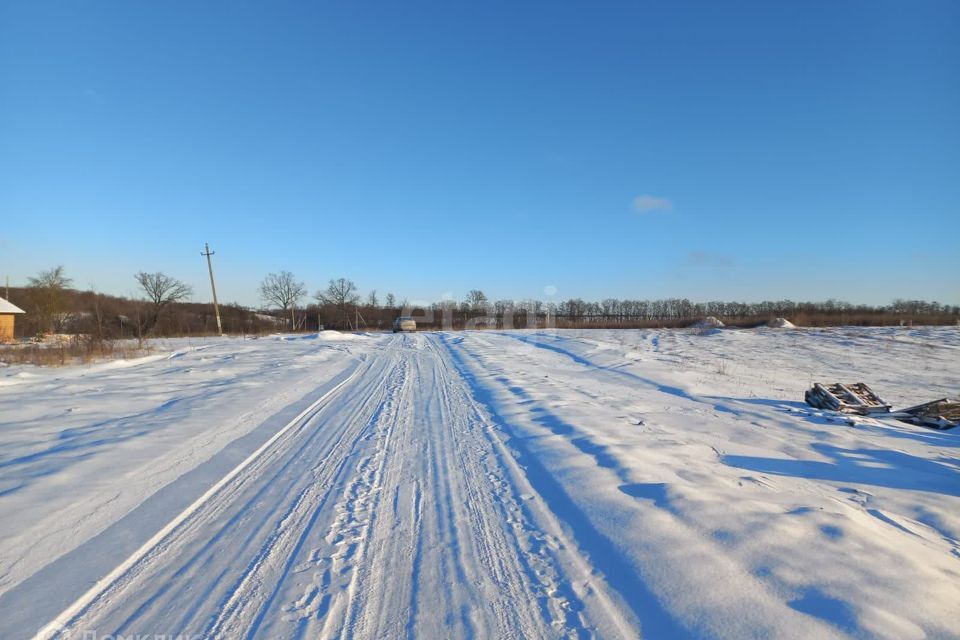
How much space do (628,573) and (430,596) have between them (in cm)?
137

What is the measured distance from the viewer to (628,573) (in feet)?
10.1

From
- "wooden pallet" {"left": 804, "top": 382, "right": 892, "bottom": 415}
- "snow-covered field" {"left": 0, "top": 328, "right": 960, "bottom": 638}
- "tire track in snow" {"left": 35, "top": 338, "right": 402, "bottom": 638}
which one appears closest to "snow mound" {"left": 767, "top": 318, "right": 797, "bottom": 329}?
"wooden pallet" {"left": 804, "top": 382, "right": 892, "bottom": 415}

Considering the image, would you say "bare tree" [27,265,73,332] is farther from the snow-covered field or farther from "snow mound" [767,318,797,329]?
"snow mound" [767,318,797,329]

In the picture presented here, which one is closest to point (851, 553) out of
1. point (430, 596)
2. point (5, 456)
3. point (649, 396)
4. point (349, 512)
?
point (430, 596)

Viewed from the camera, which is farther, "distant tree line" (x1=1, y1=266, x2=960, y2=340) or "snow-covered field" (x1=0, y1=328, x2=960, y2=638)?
"distant tree line" (x1=1, y1=266, x2=960, y2=340)

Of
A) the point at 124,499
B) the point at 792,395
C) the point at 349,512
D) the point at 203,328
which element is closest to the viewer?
the point at 349,512

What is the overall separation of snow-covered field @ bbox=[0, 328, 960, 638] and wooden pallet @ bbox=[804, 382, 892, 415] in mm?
769

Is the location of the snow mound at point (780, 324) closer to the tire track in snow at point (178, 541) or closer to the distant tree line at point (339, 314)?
the distant tree line at point (339, 314)

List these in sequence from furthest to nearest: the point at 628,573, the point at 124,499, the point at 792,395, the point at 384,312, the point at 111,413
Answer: the point at 384,312
the point at 792,395
the point at 111,413
the point at 124,499
the point at 628,573

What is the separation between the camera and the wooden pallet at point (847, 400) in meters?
9.45

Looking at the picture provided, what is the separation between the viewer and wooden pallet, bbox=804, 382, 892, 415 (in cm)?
945

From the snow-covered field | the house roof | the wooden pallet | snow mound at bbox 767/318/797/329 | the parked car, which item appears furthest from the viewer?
the parked car

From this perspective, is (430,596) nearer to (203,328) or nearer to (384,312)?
(203,328)

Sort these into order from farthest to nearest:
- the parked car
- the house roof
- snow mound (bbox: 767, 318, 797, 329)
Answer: the parked car → snow mound (bbox: 767, 318, 797, 329) → the house roof
